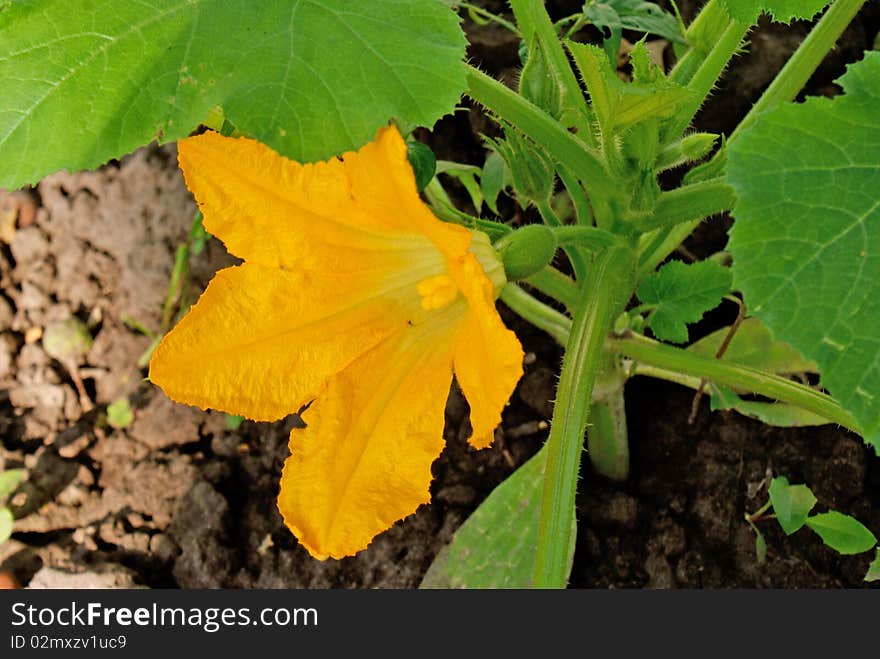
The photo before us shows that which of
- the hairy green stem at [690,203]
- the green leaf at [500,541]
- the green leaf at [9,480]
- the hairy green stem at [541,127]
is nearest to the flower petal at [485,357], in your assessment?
the hairy green stem at [541,127]

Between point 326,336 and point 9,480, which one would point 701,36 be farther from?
point 9,480

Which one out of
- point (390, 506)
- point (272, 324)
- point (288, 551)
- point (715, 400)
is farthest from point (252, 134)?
point (288, 551)

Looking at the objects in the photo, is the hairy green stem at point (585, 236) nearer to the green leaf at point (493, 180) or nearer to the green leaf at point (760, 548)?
the green leaf at point (493, 180)

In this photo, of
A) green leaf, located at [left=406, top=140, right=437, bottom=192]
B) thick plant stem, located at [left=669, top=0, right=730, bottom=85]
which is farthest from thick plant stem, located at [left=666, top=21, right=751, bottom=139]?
green leaf, located at [left=406, top=140, right=437, bottom=192]

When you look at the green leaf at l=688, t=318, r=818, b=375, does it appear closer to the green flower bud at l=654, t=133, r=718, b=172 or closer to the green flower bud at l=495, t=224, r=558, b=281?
the green flower bud at l=654, t=133, r=718, b=172

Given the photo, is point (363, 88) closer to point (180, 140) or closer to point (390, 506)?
point (180, 140)

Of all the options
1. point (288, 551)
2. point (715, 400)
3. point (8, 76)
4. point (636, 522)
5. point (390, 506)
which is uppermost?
point (8, 76)

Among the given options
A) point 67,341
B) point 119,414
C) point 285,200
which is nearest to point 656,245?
point 285,200
